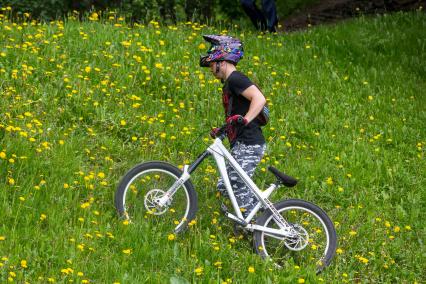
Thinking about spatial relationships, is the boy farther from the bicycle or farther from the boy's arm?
the bicycle

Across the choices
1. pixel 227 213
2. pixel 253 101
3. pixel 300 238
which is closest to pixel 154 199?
pixel 227 213

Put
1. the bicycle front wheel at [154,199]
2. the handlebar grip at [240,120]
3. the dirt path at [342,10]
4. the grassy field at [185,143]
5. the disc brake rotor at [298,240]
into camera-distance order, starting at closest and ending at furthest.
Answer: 1. the grassy field at [185,143]
2. the handlebar grip at [240,120]
3. the bicycle front wheel at [154,199]
4. the disc brake rotor at [298,240]
5. the dirt path at [342,10]

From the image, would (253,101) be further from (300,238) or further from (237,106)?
(300,238)

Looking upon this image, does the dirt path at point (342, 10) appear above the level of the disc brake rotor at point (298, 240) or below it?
above

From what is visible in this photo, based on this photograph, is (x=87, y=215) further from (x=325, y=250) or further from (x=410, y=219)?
(x=410, y=219)

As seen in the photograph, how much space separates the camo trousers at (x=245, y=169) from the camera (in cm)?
668

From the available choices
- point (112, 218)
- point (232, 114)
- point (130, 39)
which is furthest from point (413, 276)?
point (130, 39)

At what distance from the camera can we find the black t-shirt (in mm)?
6492

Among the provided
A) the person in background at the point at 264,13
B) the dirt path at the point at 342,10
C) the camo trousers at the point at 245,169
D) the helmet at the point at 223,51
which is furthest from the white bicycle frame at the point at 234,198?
the dirt path at the point at 342,10

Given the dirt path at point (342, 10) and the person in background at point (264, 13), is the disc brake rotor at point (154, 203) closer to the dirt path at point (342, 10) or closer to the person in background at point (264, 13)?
the person in background at point (264, 13)

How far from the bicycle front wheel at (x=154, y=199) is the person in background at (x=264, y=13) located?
7.26 m

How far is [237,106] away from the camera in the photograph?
662 centimetres

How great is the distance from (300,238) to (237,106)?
123cm

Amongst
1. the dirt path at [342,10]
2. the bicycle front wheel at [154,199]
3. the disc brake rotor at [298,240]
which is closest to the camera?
the bicycle front wheel at [154,199]
